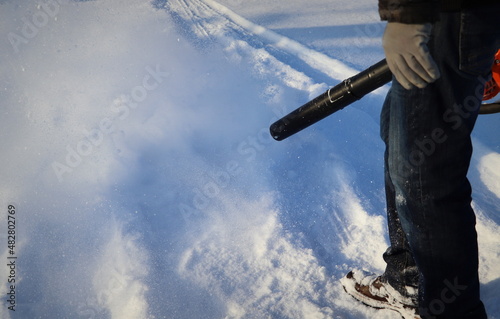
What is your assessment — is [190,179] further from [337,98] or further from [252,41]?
[252,41]

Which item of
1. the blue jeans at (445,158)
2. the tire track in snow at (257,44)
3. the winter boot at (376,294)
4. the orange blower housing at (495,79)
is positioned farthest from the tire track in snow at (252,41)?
the blue jeans at (445,158)

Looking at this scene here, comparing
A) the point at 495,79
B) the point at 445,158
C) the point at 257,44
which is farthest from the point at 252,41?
the point at 445,158

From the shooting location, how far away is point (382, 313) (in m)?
1.21

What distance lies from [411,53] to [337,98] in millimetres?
354

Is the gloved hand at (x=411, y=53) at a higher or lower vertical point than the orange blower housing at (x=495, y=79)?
lower

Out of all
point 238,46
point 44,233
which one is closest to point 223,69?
point 238,46

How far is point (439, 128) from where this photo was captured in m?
0.89

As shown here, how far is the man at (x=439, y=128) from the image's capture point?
834 mm

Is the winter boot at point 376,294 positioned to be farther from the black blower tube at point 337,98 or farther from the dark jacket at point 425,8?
the dark jacket at point 425,8

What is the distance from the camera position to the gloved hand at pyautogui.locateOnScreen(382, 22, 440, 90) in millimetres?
837

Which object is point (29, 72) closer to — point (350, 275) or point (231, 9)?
point (231, 9)

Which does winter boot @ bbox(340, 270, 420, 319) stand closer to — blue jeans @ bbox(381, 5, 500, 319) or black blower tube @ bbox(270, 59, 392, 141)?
blue jeans @ bbox(381, 5, 500, 319)

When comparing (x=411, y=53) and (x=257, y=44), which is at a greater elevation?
(x=257, y=44)

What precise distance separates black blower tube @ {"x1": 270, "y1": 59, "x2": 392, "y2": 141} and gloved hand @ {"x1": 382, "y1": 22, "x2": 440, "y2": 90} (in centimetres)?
24
